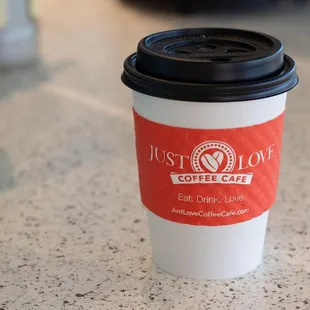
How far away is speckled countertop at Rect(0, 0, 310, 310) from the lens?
64 centimetres

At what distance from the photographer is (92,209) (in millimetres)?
821

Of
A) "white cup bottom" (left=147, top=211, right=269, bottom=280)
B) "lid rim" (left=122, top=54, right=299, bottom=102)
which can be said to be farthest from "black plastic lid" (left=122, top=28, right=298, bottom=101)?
"white cup bottom" (left=147, top=211, right=269, bottom=280)

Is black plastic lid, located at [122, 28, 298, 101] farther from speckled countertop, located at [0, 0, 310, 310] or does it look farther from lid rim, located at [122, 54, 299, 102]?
speckled countertop, located at [0, 0, 310, 310]

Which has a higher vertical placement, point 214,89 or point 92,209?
point 214,89

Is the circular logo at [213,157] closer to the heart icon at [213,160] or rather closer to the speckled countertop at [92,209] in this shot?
the heart icon at [213,160]

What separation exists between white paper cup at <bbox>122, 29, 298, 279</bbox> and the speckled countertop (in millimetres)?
43

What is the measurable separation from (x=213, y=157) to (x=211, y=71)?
9 centimetres

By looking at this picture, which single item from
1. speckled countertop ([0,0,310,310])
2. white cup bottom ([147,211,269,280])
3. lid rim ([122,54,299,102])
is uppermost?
lid rim ([122,54,299,102])

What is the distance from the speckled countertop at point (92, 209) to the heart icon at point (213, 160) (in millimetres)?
149

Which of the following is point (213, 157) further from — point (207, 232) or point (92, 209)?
point (92, 209)

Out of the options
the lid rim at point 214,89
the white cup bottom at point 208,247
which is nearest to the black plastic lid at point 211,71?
the lid rim at point 214,89

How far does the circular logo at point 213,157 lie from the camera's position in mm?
581

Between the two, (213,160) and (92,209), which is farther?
(92,209)

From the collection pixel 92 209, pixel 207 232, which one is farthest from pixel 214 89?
pixel 92 209
